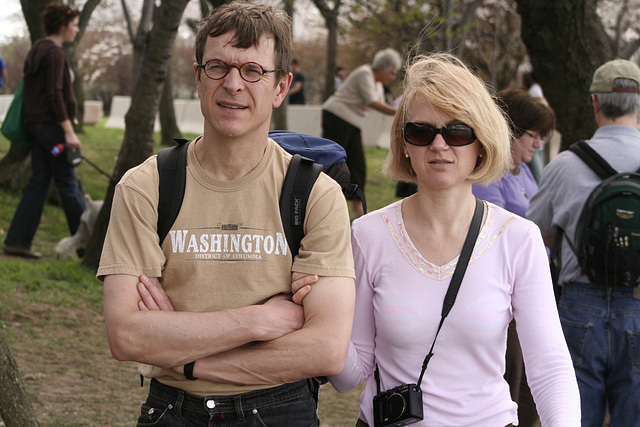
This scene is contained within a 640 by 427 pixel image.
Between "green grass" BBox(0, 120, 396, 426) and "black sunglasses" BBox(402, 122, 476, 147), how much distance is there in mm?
2935

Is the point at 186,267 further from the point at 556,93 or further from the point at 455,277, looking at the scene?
the point at 556,93

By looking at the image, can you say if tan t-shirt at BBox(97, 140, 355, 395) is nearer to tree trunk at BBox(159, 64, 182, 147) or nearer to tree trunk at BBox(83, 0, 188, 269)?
tree trunk at BBox(83, 0, 188, 269)

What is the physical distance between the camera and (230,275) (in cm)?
241

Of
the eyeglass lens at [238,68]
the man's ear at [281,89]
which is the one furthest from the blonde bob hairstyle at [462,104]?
the eyeglass lens at [238,68]

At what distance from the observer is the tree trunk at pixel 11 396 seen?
10.3ft

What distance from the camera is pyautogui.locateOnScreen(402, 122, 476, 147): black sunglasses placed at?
2625 mm

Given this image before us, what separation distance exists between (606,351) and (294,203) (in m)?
1.99

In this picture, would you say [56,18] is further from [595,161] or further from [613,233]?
[613,233]

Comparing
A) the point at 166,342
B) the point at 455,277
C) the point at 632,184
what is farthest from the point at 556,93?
the point at 166,342

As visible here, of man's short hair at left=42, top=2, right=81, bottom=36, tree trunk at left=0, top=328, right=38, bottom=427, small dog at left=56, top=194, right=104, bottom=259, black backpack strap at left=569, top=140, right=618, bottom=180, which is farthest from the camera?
small dog at left=56, top=194, right=104, bottom=259

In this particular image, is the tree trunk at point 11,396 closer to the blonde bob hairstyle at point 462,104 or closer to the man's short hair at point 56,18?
the blonde bob hairstyle at point 462,104

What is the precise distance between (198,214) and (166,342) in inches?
15.9

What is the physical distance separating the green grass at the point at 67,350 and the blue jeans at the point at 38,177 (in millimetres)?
305

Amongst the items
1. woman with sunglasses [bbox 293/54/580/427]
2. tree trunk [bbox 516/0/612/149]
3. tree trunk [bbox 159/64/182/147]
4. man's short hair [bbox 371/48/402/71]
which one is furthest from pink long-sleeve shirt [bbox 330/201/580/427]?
tree trunk [bbox 159/64/182/147]
